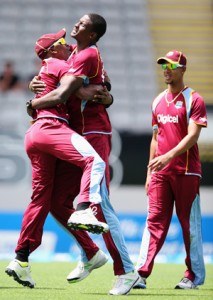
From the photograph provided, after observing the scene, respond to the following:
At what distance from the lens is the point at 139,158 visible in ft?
46.7

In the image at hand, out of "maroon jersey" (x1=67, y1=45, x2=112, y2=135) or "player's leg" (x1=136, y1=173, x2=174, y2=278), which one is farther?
"player's leg" (x1=136, y1=173, x2=174, y2=278)

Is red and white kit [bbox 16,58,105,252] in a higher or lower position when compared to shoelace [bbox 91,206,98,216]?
higher

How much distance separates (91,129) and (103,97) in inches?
10.6

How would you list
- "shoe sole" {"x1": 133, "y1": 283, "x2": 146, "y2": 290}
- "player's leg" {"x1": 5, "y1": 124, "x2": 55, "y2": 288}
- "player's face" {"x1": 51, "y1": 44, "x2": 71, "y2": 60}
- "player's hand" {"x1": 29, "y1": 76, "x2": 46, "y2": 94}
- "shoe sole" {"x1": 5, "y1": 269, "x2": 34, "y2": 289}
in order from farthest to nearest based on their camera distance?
"shoe sole" {"x1": 133, "y1": 283, "x2": 146, "y2": 290} → "player's face" {"x1": 51, "y1": 44, "x2": 71, "y2": 60} → "player's hand" {"x1": 29, "y1": 76, "x2": 46, "y2": 94} → "player's leg" {"x1": 5, "y1": 124, "x2": 55, "y2": 288} → "shoe sole" {"x1": 5, "y1": 269, "x2": 34, "y2": 289}

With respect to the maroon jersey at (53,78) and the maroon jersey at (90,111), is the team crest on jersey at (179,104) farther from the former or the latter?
the maroon jersey at (53,78)

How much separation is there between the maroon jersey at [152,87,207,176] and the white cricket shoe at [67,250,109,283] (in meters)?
1.03

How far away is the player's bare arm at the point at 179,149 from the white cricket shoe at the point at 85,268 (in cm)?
83

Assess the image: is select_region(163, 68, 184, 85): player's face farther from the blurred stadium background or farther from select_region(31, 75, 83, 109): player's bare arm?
the blurred stadium background

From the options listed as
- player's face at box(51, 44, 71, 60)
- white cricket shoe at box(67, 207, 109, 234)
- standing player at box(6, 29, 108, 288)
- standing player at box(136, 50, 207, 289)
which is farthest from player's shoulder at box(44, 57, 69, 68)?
white cricket shoe at box(67, 207, 109, 234)

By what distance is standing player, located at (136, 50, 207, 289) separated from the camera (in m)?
7.21

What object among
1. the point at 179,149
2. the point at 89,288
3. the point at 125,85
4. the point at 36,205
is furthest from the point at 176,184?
the point at 125,85

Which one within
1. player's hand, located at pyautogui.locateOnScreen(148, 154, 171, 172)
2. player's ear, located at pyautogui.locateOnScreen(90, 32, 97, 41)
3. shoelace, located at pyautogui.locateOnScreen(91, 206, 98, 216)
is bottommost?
shoelace, located at pyautogui.locateOnScreen(91, 206, 98, 216)

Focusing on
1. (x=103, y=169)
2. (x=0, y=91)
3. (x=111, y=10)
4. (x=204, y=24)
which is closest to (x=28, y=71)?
(x=0, y=91)

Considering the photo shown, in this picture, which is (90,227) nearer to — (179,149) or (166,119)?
(179,149)
